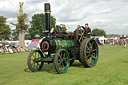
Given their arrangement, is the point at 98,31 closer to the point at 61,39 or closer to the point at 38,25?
the point at 38,25

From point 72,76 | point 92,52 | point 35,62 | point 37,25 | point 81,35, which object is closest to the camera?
point 72,76

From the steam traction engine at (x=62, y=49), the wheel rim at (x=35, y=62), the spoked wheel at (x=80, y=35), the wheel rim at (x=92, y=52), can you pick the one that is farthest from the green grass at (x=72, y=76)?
the spoked wheel at (x=80, y=35)

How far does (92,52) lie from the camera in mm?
8016

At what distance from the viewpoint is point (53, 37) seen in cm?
696

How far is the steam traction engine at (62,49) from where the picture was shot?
6.31 meters

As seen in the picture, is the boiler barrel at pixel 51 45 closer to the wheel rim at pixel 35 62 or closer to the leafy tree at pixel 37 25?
the wheel rim at pixel 35 62

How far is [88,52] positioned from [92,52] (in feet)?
1.89

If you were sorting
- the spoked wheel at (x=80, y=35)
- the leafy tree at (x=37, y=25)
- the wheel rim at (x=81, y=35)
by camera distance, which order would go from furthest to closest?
the leafy tree at (x=37, y=25)
the wheel rim at (x=81, y=35)
the spoked wheel at (x=80, y=35)

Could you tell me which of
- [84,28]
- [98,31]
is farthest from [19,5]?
[98,31]

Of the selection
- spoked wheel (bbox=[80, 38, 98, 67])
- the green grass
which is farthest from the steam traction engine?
the green grass

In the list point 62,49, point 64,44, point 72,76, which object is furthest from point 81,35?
point 72,76

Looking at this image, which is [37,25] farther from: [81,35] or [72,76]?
[72,76]

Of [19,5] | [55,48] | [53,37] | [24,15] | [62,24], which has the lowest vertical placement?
[55,48]

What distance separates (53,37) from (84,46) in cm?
138
